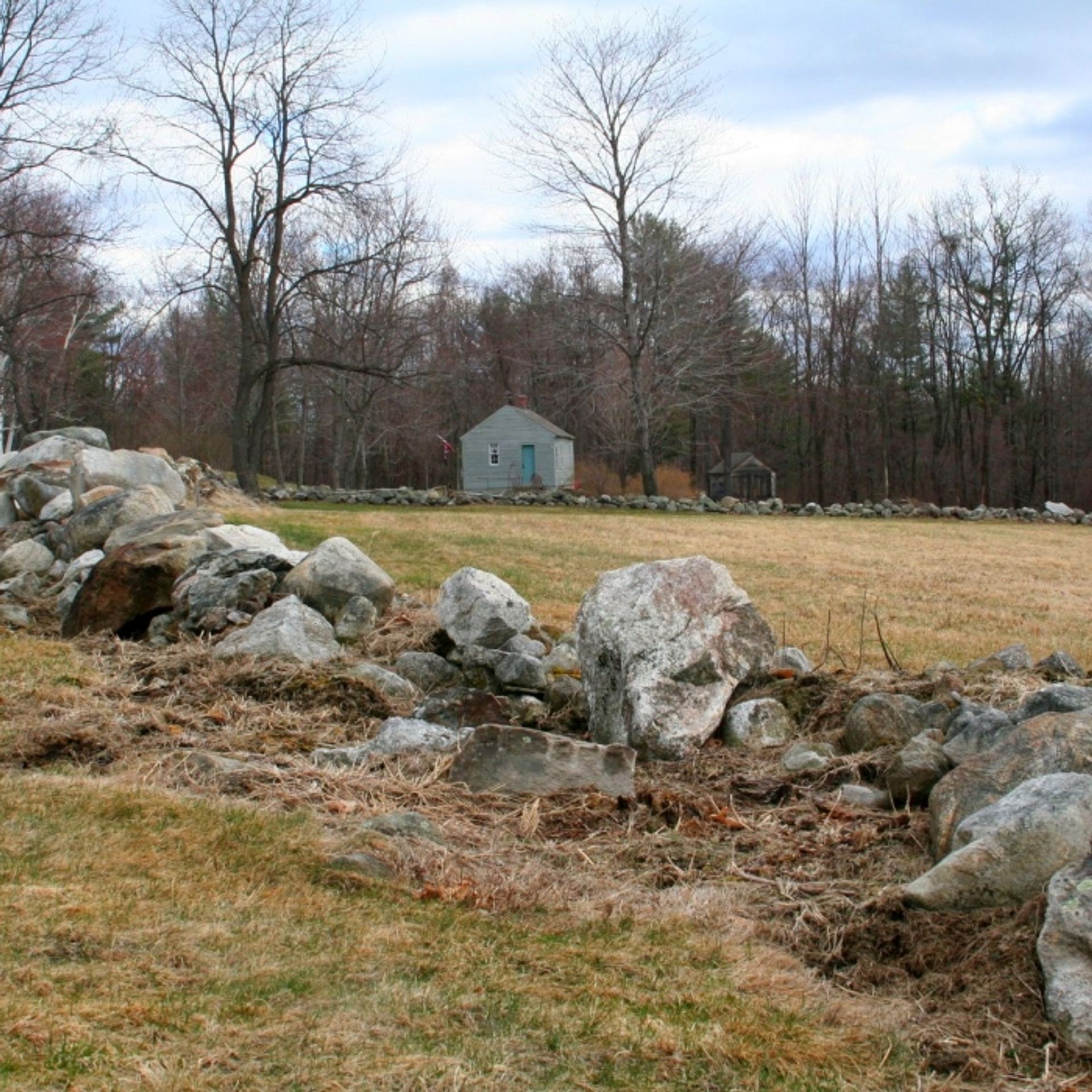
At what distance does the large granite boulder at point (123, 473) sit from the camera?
44.1 ft

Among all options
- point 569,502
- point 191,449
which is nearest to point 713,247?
point 569,502

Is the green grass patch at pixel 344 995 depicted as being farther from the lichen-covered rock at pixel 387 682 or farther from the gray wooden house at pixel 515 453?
the gray wooden house at pixel 515 453

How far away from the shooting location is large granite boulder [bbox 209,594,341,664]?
25.0 ft

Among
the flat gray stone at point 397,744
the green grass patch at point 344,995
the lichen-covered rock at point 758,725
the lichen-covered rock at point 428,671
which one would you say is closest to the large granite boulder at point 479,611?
the lichen-covered rock at point 428,671

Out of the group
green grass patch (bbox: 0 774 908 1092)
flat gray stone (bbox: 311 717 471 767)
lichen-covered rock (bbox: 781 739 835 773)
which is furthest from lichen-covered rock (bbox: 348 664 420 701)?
green grass patch (bbox: 0 774 908 1092)

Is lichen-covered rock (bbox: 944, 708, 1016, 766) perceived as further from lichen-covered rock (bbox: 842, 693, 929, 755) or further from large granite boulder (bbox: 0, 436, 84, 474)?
large granite boulder (bbox: 0, 436, 84, 474)

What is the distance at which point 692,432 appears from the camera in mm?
50125

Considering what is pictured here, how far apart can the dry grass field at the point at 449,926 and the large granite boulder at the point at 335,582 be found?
6.11 ft

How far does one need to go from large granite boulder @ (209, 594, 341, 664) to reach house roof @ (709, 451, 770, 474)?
3487 centimetres

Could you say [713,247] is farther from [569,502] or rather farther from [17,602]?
[17,602]

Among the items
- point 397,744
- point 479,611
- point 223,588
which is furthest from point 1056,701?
point 223,588

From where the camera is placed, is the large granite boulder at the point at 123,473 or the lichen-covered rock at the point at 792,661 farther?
the large granite boulder at the point at 123,473

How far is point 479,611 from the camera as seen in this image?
8.00 meters

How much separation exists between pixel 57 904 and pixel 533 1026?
156 cm
